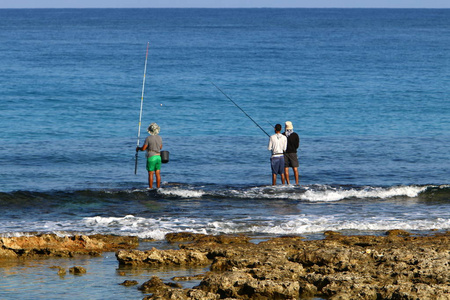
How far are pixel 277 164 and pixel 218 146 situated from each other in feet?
21.6

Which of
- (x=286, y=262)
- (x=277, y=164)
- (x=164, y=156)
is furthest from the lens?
(x=277, y=164)

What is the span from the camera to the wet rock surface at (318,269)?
644 cm

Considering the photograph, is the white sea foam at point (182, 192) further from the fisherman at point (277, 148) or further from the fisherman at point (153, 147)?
the fisherman at point (277, 148)

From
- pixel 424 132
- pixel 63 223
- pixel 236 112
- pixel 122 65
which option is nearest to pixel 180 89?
pixel 236 112

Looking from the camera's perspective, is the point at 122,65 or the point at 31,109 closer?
the point at 31,109

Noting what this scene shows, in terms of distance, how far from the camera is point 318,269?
7.28m

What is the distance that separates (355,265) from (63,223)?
5.55 meters

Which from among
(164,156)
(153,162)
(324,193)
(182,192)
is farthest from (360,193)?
(153,162)

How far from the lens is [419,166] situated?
17.6 meters

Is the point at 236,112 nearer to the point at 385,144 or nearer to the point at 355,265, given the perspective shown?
the point at 385,144

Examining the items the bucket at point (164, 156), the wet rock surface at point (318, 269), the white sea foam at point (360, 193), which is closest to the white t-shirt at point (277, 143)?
the white sea foam at point (360, 193)

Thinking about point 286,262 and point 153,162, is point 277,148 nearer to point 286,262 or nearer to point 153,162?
point 153,162

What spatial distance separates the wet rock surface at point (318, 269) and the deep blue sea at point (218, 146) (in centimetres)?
90

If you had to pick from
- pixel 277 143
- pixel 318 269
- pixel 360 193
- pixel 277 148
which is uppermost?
pixel 277 143
